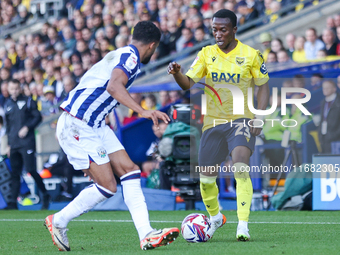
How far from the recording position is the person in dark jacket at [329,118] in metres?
9.91

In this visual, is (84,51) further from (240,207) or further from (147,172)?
(240,207)

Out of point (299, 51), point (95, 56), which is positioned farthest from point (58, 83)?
point (299, 51)

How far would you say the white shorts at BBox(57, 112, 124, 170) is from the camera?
17.0 ft

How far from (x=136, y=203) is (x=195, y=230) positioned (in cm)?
83

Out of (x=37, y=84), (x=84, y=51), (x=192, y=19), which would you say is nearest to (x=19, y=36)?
(x=37, y=84)

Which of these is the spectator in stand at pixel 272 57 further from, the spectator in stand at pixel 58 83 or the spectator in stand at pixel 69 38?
the spectator in stand at pixel 69 38

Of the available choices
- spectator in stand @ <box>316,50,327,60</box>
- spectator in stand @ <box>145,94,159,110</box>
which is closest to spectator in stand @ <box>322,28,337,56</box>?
spectator in stand @ <box>316,50,327,60</box>

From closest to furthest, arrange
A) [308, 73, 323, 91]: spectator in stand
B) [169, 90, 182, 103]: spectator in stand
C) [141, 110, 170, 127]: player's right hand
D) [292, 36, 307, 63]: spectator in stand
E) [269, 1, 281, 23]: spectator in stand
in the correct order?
[141, 110, 170, 127]: player's right hand < [308, 73, 323, 91]: spectator in stand < [169, 90, 182, 103]: spectator in stand < [292, 36, 307, 63]: spectator in stand < [269, 1, 281, 23]: spectator in stand

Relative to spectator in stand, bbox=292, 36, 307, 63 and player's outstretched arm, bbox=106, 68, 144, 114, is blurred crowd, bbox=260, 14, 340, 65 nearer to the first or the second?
spectator in stand, bbox=292, 36, 307, 63

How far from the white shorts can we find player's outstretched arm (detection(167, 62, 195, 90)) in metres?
0.88

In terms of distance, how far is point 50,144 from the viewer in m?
15.3

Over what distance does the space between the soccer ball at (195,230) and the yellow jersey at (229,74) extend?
944 millimetres

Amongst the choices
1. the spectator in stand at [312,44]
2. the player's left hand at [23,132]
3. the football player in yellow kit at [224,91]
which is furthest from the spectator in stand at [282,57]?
the football player in yellow kit at [224,91]

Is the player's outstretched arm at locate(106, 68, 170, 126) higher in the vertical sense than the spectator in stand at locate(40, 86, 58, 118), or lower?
higher
